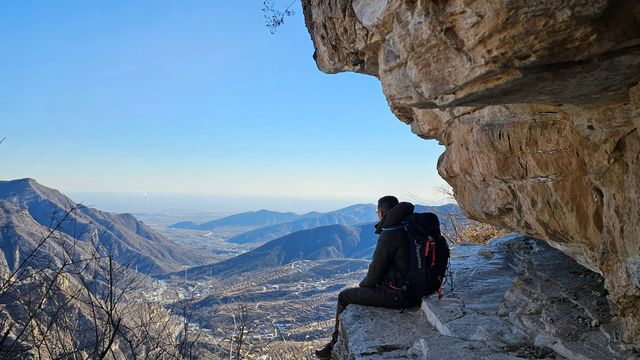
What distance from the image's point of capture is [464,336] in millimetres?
5848

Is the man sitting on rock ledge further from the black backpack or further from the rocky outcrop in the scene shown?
the rocky outcrop

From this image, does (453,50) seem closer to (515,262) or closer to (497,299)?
(497,299)

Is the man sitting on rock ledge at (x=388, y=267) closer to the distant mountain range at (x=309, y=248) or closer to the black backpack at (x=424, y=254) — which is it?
the black backpack at (x=424, y=254)

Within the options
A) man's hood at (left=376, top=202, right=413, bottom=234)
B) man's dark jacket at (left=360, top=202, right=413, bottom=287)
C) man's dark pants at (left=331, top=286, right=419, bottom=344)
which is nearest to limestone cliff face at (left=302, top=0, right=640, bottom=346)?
man's hood at (left=376, top=202, right=413, bottom=234)

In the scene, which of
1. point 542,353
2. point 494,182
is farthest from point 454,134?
point 542,353

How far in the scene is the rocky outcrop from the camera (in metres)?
5.05

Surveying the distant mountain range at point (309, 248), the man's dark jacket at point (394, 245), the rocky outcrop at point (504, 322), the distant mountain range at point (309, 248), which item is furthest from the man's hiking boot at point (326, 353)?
the distant mountain range at point (309, 248)

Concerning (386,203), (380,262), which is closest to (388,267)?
(380,262)

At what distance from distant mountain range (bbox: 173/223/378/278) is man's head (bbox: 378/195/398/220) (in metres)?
96.9

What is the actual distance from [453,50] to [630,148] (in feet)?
7.90

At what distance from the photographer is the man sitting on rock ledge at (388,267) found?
6918 mm

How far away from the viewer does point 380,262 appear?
7.00 meters

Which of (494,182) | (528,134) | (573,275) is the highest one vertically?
(528,134)

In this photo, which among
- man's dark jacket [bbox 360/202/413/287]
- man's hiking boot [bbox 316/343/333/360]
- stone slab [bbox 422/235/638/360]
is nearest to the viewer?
stone slab [bbox 422/235/638/360]
